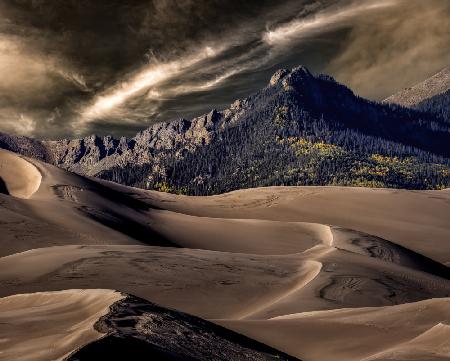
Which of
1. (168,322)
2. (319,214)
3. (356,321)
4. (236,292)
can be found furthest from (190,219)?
(168,322)

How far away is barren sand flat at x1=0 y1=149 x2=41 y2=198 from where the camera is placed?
2089 inches

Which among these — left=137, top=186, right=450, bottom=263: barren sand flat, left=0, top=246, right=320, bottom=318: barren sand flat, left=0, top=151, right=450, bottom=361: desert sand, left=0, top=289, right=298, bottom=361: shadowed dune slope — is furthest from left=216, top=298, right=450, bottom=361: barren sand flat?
left=137, top=186, right=450, bottom=263: barren sand flat

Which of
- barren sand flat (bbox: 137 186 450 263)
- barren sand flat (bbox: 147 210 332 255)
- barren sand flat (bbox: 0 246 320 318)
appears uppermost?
barren sand flat (bbox: 137 186 450 263)

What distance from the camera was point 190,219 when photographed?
160 ft

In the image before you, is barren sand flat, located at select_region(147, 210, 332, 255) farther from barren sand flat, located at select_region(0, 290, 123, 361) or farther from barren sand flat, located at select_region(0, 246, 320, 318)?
barren sand flat, located at select_region(0, 290, 123, 361)

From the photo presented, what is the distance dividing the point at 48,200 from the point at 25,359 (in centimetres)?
3507

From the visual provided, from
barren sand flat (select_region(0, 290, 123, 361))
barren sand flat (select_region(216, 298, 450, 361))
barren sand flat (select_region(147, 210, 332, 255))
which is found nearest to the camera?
barren sand flat (select_region(0, 290, 123, 361))

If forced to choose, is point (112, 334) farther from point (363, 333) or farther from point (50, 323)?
point (363, 333)

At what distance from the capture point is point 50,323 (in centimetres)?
893

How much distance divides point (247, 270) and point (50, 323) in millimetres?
14194

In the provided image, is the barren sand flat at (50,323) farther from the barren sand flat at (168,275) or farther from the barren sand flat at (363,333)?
the barren sand flat at (168,275)

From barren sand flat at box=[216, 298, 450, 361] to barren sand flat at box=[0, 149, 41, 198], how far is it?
1681 inches

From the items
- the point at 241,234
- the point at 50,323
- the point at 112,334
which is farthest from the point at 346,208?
the point at 112,334

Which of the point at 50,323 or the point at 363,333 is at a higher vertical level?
the point at 50,323
